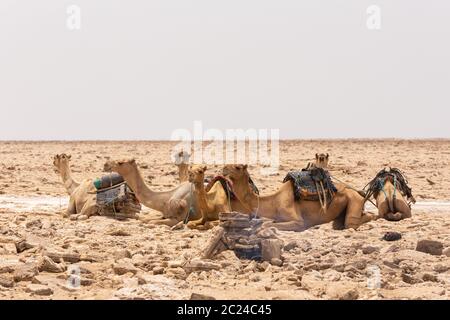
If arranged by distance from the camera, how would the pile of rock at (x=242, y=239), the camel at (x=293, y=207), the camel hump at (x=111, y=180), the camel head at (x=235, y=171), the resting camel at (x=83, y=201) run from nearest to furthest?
the pile of rock at (x=242, y=239), the camel head at (x=235, y=171), the camel at (x=293, y=207), the resting camel at (x=83, y=201), the camel hump at (x=111, y=180)

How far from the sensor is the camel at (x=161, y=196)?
39.7 ft

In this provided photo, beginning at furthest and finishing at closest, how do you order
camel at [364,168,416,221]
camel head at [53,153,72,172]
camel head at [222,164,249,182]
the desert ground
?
camel head at [53,153,72,172] < camel at [364,168,416,221] < camel head at [222,164,249,182] < the desert ground

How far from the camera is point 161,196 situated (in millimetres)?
12531

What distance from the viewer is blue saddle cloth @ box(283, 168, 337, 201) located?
36.9ft

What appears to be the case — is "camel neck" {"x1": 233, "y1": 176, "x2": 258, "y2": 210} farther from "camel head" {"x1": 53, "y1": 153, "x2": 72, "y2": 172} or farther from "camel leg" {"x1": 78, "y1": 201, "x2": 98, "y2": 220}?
"camel head" {"x1": 53, "y1": 153, "x2": 72, "y2": 172}

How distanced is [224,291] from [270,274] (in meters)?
0.83

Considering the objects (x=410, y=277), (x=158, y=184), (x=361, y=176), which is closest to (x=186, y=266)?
(x=410, y=277)

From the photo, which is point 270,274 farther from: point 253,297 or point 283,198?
point 283,198

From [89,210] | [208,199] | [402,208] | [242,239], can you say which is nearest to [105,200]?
[89,210]

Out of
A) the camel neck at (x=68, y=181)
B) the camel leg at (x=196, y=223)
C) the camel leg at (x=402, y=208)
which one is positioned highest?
the camel neck at (x=68, y=181)

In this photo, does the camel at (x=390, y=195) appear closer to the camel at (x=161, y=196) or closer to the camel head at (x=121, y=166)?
the camel at (x=161, y=196)

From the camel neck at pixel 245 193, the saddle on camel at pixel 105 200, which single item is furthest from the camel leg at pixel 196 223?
the saddle on camel at pixel 105 200

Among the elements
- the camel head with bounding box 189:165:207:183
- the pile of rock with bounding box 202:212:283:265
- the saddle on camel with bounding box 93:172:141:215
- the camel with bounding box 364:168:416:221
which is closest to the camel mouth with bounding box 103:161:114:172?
the saddle on camel with bounding box 93:172:141:215

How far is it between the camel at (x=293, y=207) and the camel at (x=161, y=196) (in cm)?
139
